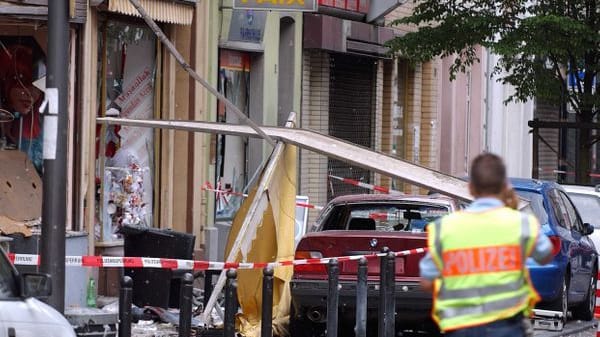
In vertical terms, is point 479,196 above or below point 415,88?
below

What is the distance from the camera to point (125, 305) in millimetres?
9789

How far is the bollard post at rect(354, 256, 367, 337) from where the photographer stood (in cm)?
1273

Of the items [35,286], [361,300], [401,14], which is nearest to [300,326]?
[361,300]

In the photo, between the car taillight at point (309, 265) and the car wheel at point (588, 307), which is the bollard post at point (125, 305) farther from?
the car wheel at point (588, 307)

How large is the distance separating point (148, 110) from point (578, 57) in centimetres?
913

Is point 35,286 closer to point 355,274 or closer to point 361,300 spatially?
point 361,300

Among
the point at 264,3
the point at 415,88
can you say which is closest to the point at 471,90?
A: the point at 415,88

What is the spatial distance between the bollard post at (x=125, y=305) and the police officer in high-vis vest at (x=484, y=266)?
305 centimetres

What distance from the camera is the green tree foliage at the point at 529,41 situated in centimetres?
2439

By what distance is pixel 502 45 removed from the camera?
2412 cm

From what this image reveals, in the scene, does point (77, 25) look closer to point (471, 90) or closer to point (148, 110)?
point (148, 110)

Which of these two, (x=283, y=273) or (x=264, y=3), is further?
(x=264, y=3)

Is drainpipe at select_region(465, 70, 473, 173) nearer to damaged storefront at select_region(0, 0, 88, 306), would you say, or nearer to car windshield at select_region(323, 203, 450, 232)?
damaged storefront at select_region(0, 0, 88, 306)

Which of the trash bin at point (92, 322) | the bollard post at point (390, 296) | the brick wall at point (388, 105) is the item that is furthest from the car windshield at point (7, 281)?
the brick wall at point (388, 105)
